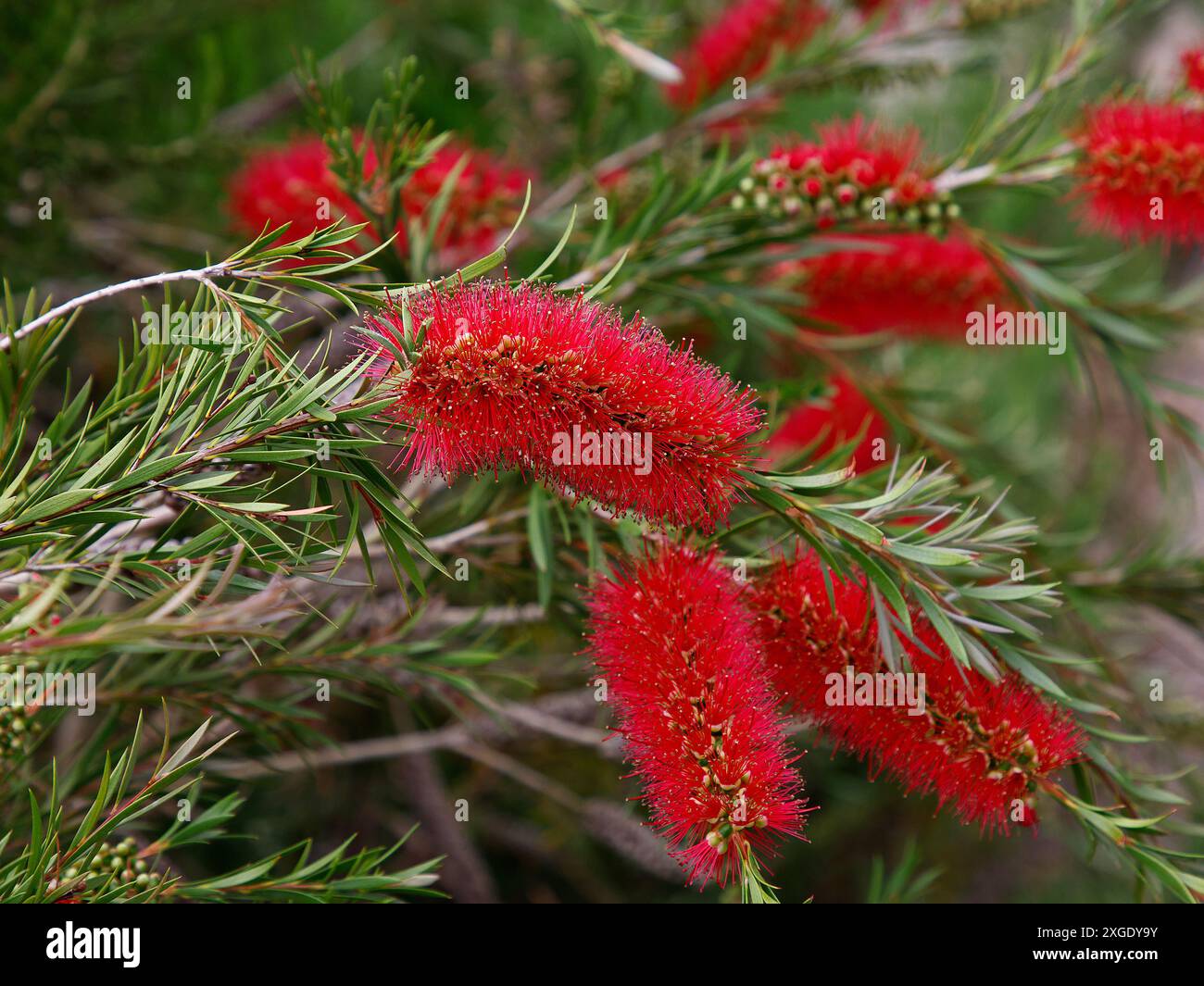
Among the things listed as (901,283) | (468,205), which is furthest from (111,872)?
(901,283)

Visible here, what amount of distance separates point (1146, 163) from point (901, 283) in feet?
1.07

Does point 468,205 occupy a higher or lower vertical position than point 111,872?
higher

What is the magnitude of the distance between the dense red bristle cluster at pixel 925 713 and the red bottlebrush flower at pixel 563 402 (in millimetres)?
127

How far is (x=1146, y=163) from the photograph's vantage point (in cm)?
103

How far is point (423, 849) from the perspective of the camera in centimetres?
149

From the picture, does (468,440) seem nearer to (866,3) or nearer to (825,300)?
(825,300)

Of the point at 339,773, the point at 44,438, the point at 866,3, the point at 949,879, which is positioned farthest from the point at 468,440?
the point at 949,879

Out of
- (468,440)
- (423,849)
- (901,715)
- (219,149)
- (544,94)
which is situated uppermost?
(544,94)

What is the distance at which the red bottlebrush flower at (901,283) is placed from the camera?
1280 millimetres

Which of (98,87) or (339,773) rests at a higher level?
(98,87)

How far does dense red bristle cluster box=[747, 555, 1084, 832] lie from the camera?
78cm

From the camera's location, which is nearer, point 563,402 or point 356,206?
point 563,402

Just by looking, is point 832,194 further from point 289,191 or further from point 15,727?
point 15,727
